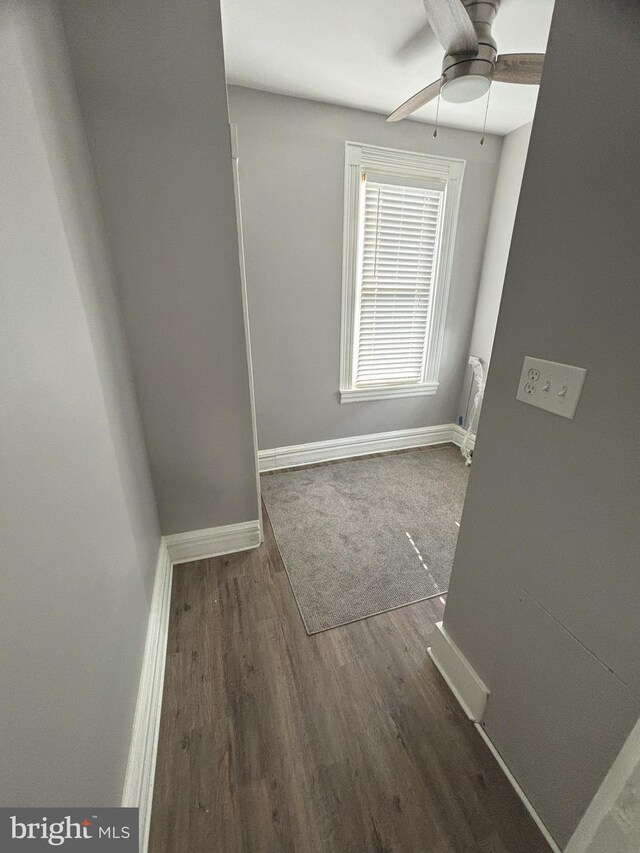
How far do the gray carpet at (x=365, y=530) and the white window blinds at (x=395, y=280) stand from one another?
0.89 metres

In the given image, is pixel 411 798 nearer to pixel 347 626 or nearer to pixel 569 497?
pixel 347 626

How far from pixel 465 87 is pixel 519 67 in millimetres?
202

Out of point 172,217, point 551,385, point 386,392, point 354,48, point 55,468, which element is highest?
point 354,48

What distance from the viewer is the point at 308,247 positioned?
2.39m

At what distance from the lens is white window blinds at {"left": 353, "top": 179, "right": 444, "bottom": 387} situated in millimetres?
2484

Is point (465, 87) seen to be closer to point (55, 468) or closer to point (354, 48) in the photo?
point (354, 48)

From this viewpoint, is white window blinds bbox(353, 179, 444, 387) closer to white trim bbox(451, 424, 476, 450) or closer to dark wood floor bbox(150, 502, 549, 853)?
white trim bbox(451, 424, 476, 450)

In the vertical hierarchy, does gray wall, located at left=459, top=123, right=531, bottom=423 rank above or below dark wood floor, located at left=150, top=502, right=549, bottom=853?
above

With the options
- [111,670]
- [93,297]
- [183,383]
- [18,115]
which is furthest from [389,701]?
[18,115]

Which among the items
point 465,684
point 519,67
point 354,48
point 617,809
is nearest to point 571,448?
point 617,809

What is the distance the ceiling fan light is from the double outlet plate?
1.30 metres

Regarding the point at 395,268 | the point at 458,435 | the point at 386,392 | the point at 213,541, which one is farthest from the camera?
the point at 458,435

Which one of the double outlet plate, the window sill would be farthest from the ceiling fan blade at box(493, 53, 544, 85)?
the window sill

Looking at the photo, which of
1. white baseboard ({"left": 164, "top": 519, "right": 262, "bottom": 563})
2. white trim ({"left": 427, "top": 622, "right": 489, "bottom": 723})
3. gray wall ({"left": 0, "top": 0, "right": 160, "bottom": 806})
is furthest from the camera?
white baseboard ({"left": 164, "top": 519, "right": 262, "bottom": 563})
